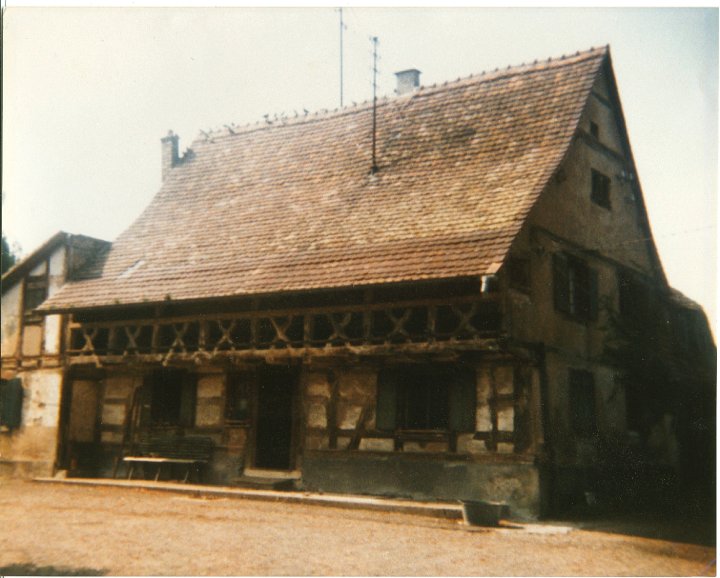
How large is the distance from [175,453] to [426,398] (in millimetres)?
5703

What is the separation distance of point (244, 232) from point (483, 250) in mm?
6573

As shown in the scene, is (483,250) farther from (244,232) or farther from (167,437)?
(167,437)

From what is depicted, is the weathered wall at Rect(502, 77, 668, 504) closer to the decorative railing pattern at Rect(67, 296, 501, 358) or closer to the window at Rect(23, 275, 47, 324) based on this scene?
the decorative railing pattern at Rect(67, 296, 501, 358)

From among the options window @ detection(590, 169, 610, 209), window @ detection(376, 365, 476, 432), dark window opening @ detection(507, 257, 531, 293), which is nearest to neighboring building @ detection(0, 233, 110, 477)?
window @ detection(376, 365, 476, 432)

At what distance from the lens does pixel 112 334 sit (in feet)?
57.9

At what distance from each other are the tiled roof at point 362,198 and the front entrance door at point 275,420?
2.32 metres

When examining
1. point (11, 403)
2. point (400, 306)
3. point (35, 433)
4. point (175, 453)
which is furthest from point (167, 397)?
point (400, 306)

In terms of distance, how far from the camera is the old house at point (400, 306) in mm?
14320

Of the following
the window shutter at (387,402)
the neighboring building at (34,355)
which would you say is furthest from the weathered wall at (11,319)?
the window shutter at (387,402)

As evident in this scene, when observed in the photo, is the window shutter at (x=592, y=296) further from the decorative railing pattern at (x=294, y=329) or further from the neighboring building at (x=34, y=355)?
the neighboring building at (x=34, y=355)

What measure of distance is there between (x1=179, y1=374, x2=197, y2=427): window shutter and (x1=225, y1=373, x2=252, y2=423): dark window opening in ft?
2.96

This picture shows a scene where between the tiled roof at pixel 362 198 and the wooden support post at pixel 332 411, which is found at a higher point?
the tiled roof at pixel 362 198

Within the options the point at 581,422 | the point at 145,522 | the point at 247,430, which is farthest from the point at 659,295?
the point at 145,522

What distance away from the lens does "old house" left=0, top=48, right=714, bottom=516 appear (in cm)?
1432
